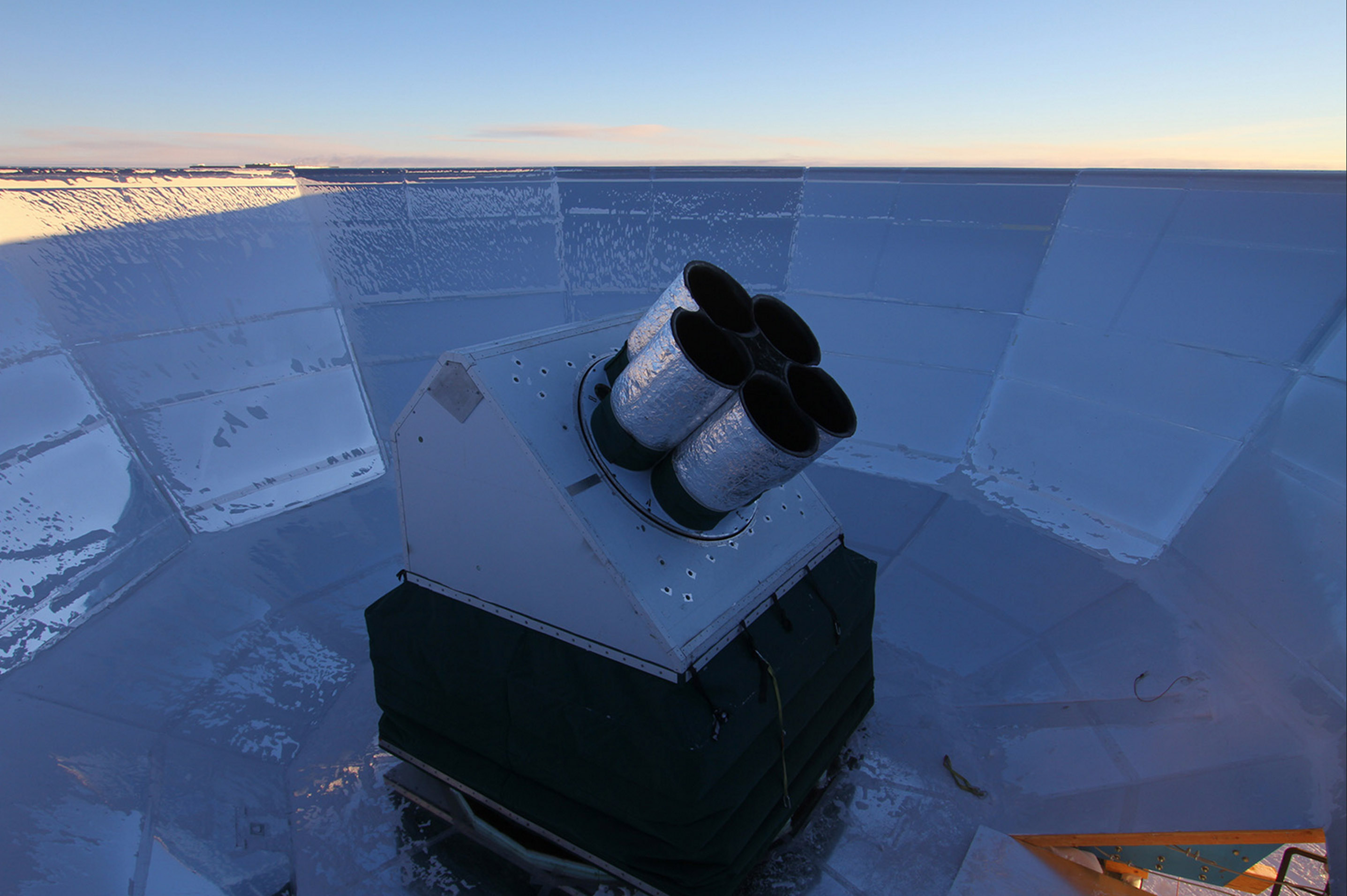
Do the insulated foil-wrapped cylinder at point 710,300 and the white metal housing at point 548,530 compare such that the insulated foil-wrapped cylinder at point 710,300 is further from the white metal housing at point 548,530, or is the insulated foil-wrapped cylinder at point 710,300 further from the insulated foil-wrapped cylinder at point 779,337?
the white metal housing at point 548,530

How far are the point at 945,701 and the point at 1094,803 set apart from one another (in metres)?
1.01

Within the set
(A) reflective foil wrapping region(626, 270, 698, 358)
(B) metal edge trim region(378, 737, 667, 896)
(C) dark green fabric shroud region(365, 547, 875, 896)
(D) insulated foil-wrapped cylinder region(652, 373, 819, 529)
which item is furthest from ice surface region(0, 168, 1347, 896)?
(A) reflective foil wrapping region(626, 270, 698, 358)

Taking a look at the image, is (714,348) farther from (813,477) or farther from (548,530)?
(813,477)

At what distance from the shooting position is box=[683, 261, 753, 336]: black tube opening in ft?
8.76

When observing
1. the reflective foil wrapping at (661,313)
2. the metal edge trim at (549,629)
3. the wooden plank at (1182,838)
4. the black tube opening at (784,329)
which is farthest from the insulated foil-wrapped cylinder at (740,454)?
the wooden plank at (1182,838)

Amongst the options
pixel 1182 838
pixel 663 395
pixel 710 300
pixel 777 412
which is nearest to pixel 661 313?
pixel 710 300

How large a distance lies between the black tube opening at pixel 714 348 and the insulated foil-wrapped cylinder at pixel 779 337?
0.38ft

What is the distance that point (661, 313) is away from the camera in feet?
8.91

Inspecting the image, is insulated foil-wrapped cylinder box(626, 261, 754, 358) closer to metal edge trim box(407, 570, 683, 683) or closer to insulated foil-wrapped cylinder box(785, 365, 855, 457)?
insulated foil-wrapped cylinder box(785, 365, 855, 457)

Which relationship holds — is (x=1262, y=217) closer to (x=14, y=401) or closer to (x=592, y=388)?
(x=592, y=388)

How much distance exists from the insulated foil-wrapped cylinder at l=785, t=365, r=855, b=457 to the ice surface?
2536 mm

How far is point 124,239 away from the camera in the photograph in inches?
173

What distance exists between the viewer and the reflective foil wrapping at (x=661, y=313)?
102 inches

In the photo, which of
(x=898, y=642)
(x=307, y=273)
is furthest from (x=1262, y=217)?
(x=307, y=273)
